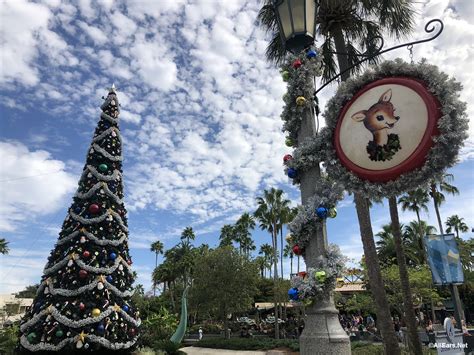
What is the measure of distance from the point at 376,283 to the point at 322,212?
23.1ft

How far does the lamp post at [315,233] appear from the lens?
9.18 feet

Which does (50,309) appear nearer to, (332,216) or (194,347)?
(332,216)

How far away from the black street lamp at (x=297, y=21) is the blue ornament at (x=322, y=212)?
1754 mm

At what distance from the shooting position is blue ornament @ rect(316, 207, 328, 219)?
3094 millimetres

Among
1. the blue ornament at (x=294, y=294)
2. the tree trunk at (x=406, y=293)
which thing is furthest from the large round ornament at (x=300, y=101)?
the tree trunk at (x=406, y=293)

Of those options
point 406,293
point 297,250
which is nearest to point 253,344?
point 406,293

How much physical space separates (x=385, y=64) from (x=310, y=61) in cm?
89

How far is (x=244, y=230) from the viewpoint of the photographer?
157ft

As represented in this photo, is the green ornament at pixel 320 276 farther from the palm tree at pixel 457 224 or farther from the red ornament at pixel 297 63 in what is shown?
the palm tree at pixel 457 224

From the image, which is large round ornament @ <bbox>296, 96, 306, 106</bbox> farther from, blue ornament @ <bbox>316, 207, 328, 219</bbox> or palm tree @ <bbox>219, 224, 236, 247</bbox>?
palm tree @ <bbox>219, 224, 236, 247</bbox>

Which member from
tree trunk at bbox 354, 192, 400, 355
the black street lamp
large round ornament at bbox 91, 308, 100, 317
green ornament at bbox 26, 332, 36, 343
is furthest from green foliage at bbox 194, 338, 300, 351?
the black street lamp

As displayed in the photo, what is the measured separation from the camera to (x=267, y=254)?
48938 millimetres

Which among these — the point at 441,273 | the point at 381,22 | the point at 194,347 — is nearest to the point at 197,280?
the point at 194,347

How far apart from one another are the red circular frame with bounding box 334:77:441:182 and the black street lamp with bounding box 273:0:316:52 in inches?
38.6
